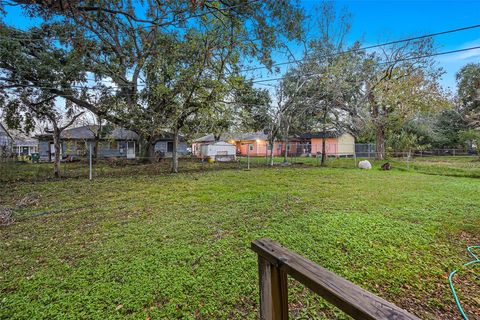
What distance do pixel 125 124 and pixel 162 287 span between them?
1076 centimetres

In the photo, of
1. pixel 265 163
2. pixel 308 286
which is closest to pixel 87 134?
pixel 265 163

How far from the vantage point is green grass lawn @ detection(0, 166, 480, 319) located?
6.68 feet

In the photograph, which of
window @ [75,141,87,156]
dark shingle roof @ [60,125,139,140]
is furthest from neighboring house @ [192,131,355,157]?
window @ [75,141,87,156]

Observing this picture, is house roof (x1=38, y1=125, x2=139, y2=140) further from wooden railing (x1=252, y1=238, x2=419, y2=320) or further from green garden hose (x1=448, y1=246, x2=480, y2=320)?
green garden hose (x1=448, y1=246, x2=480, y2=320)

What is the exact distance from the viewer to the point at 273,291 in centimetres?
119

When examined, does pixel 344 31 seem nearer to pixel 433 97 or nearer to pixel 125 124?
pixel 433 97

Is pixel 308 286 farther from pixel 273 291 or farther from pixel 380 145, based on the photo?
pixel 380 145

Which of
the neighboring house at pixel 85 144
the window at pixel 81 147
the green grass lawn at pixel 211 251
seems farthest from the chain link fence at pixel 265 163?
the green grass lawn at pixel 211 251

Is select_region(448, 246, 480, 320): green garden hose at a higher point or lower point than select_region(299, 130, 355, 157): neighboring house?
lower

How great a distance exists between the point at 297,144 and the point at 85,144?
2032cm

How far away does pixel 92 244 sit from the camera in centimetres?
316

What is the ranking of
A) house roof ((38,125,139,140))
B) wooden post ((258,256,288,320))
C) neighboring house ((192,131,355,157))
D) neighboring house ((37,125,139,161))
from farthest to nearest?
neighboring house ((192,131,355,157)), neighboring house ((37,125,139,161)), house roof ((38,125,139,140)), wooden post ((258,256,288,320))

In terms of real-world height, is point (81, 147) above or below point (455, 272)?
above

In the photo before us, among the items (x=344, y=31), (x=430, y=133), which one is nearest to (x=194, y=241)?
(x=344, y=31)
